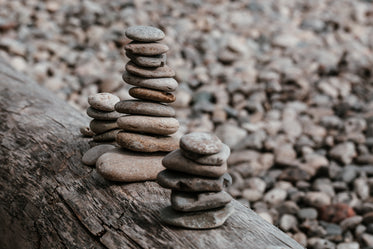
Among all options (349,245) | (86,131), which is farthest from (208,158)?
(349,245)

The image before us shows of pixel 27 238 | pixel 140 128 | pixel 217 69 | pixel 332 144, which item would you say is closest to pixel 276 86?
pixel 217 69

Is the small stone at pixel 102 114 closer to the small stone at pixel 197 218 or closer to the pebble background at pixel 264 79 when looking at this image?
the small stone at pixel 197 218

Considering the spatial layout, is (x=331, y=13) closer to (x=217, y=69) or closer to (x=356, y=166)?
(x=217, y=69)

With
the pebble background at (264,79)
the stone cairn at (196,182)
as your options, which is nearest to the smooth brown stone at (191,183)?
the stone cairn at (196,182)

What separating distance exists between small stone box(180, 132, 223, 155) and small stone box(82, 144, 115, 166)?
769 millimetres

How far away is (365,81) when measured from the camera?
20.3ft

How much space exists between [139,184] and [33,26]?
5347 millimetres

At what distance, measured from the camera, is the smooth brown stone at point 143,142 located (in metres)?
2.42

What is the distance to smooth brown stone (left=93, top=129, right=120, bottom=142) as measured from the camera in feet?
9.09

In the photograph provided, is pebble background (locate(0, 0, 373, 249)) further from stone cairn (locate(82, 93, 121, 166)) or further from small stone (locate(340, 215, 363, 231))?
stone cairn (locate(82, 93, 121, 166))

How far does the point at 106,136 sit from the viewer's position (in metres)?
2.78

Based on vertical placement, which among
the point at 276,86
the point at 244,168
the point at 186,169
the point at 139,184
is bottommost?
the point at 244,168

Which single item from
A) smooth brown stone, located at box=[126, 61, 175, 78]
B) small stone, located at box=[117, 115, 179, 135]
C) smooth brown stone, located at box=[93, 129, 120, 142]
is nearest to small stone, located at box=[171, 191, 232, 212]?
small stone, located at box=[117, 115, 179, 135]

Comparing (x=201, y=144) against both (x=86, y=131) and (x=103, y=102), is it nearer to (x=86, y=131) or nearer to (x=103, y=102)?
(x=103, y=102)
